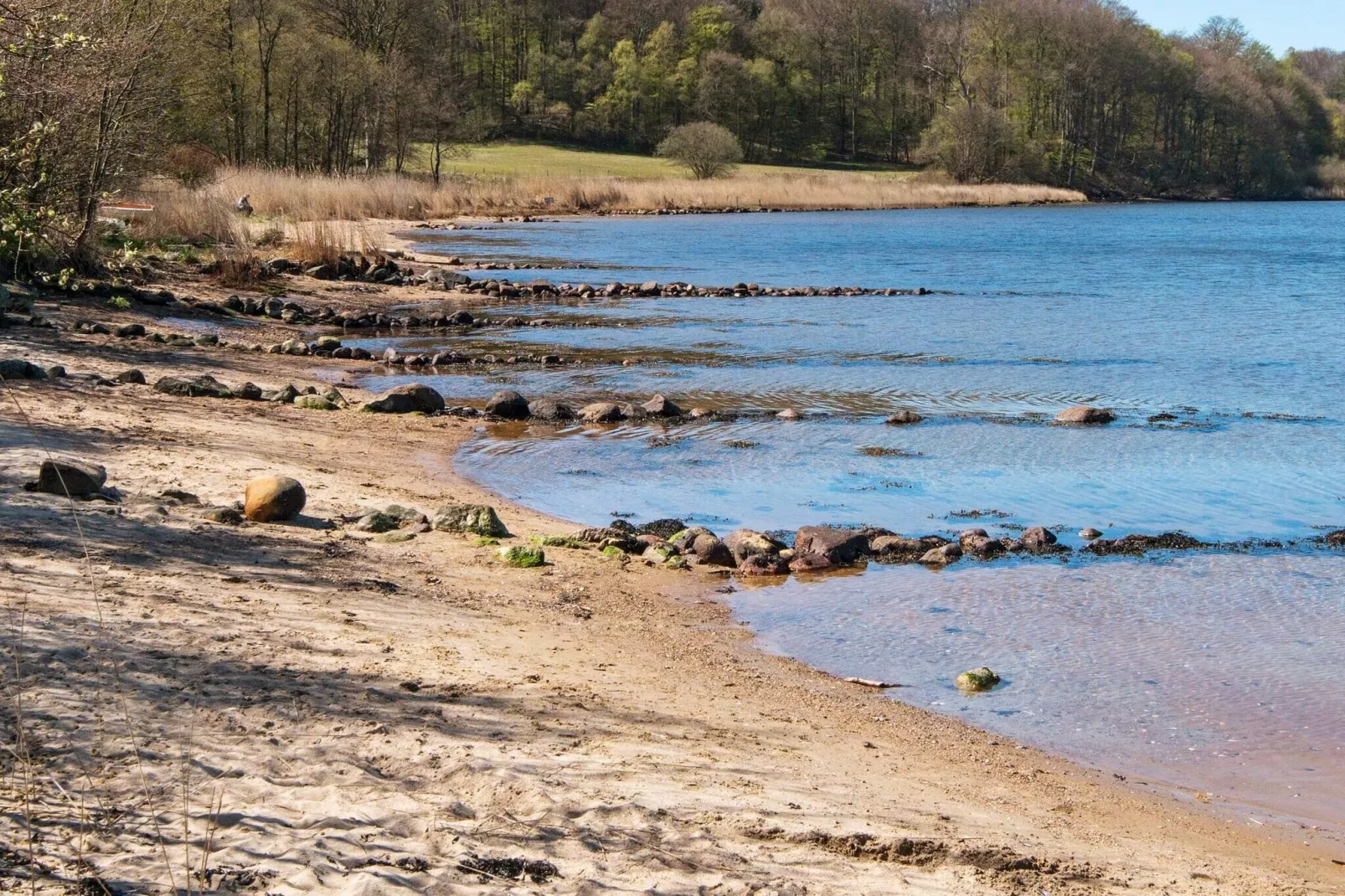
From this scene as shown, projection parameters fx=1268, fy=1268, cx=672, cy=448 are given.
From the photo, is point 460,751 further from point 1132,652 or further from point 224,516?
point 1132,652

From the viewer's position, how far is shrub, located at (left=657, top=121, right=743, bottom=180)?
276ft

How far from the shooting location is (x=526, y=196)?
7056 cm

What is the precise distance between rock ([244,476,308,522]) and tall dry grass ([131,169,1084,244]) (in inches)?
821

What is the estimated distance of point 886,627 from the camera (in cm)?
896

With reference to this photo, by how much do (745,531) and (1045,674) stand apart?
3.19 meters

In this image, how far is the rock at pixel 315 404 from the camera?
49.4 feet

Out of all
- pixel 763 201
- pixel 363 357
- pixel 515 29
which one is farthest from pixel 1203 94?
pixel 363 357

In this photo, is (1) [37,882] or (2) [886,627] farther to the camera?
(2) [886,627]

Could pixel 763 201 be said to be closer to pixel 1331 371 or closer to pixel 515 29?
pixel 515 29

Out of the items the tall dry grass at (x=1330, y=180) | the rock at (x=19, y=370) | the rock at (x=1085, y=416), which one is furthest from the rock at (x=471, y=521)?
the tall dry grass at (x=1330, y=180)

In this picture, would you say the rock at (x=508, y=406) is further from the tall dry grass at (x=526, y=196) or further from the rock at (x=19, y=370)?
the tall dry grass at (x=526, y=196)

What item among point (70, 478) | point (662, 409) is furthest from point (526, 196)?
point (70, 478)

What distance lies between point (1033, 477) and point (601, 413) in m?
5.57

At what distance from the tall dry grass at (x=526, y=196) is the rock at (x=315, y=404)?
14992 millimetres
